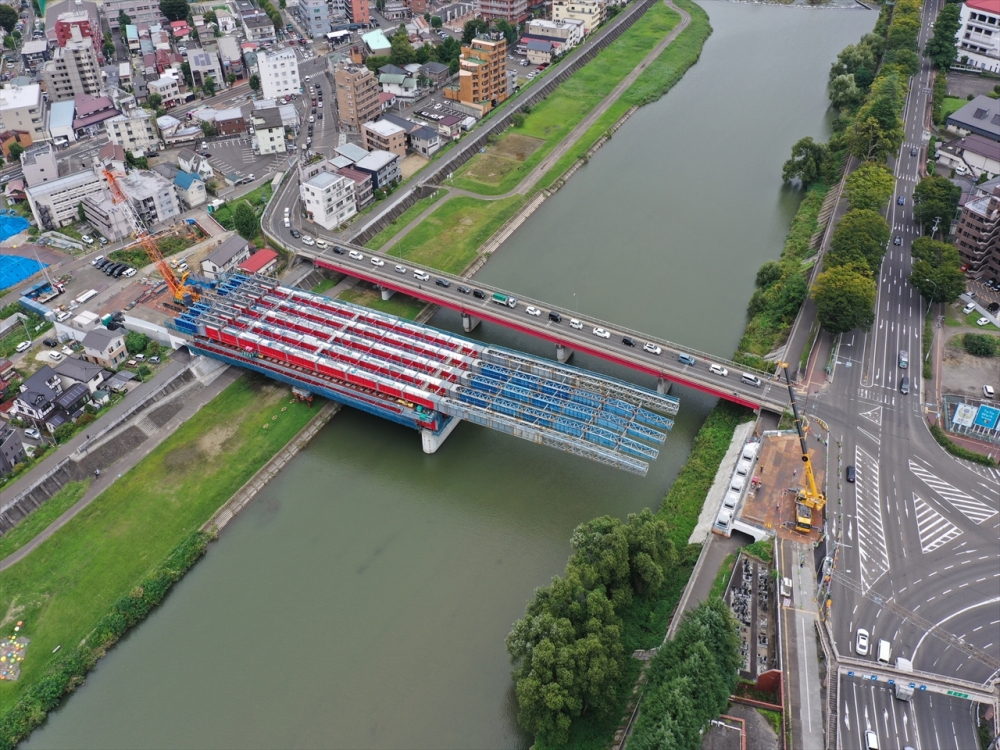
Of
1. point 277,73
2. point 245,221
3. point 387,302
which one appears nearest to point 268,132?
point 277,73

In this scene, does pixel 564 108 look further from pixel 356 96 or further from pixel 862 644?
pixel 862 644

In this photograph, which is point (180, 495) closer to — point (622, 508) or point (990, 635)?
point (622, 508)

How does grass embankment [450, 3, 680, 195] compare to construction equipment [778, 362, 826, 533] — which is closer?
construction equipment [778, 362, 826, 533]

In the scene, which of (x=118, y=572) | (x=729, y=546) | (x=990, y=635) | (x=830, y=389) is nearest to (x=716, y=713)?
(x=729, y=546)

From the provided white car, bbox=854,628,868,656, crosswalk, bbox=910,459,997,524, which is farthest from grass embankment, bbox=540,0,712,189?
white car, bbox=854,628,868,656

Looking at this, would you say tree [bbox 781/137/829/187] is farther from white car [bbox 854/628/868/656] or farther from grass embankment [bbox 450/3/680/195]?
white car [bbox 854/628/868/656]

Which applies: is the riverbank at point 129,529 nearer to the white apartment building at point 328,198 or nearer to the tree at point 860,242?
the white apartment building at point 328,198
